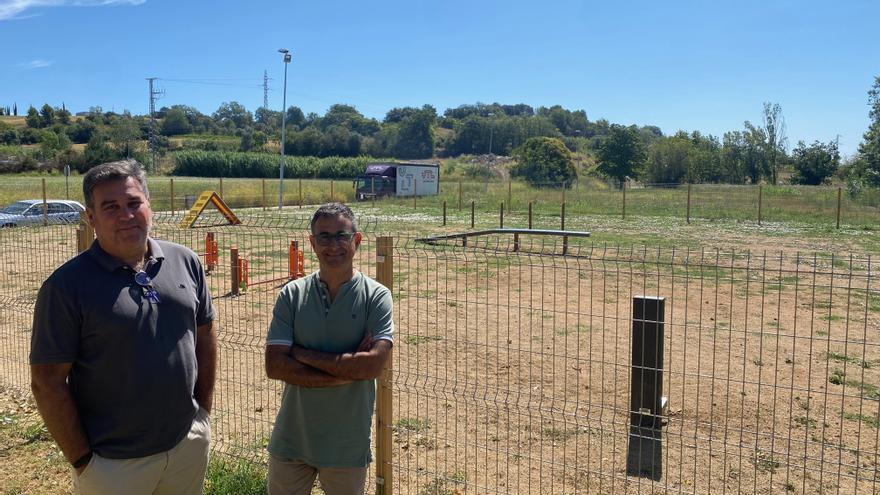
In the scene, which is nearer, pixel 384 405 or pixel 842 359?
pixel 384 405

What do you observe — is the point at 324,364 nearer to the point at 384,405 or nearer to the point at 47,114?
the point at 384,405

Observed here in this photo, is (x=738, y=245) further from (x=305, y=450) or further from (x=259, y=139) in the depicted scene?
(x=259, y=139)

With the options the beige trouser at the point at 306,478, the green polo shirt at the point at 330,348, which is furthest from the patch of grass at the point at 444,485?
the green polo shirt at the point at 330,348

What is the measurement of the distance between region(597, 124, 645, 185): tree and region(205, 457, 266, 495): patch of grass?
268 feet

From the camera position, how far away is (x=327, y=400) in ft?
10.4

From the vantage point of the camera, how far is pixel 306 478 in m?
3.29

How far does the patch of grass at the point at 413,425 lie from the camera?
5641 millimetres

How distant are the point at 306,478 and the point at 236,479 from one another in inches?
60.1

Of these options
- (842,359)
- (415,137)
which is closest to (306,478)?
(842,359)

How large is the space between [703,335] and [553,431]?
3996 millimetres

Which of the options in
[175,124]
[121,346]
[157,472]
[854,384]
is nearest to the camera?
[121,346]

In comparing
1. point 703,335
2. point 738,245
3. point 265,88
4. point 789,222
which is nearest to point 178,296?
point 703,335

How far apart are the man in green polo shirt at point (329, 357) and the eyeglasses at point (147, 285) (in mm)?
506

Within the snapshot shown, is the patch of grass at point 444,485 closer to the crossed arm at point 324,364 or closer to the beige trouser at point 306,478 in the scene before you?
the beige trouser at point 306,478
